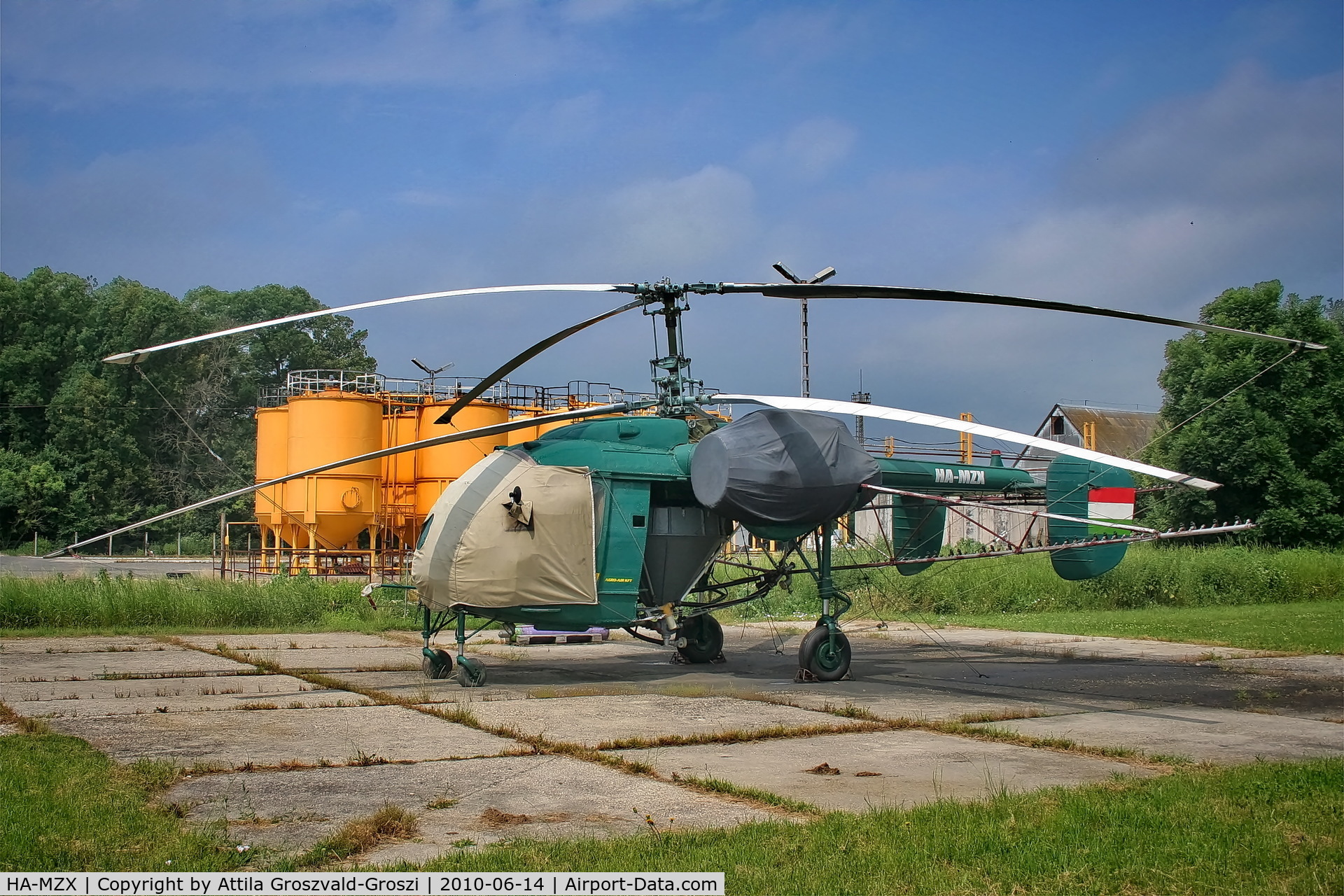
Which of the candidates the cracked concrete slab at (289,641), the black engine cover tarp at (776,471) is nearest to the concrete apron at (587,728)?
the cracked concrete slab at (289,641)

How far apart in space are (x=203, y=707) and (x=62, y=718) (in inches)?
49.0

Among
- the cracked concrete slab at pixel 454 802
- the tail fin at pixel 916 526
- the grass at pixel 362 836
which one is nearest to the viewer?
the grass at pixel 362 836

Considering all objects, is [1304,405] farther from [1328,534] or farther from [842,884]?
[842,884]

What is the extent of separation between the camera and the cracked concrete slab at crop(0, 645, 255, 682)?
12.8 m

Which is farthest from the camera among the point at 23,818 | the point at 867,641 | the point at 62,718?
the point at 867,641

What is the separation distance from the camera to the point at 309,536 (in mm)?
31906

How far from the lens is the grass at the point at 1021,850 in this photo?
482cm

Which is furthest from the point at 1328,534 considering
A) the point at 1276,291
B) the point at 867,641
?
the point at 867,641

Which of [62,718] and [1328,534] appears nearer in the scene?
[62,718]

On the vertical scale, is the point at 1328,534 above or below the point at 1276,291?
below

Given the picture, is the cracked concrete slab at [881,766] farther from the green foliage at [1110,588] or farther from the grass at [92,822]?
the green foliage at [1110,588]

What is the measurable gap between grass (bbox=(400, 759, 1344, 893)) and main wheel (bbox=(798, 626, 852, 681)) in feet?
19.8

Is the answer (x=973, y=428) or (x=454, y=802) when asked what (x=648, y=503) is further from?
(x=454, y=802)

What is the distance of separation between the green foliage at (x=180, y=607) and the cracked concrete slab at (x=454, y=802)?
12.2m
